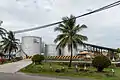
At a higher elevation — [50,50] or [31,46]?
[31,46]

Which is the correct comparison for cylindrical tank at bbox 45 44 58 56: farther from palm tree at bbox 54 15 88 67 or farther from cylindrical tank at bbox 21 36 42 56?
palm tree at bbox 54 15 88 67

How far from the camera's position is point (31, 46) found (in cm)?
8569

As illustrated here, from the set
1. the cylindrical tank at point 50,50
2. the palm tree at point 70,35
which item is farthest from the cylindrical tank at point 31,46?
the palm tree at point 70,35

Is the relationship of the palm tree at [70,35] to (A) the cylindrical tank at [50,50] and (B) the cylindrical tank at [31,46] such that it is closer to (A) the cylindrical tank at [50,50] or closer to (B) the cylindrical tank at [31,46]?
(B) the cylindrical tank at [31,46]

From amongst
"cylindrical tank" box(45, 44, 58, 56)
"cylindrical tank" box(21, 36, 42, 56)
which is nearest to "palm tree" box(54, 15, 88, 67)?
"cylindrical tank" box(21, 36, 42, 56)

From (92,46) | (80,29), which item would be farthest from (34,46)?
(80,29)

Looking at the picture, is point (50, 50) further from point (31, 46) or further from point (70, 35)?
point (70, 35)

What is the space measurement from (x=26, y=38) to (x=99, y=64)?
180 feet

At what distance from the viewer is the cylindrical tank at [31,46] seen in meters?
85.6

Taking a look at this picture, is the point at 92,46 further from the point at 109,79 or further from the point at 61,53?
the point at 109,79

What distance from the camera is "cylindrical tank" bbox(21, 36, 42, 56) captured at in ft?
281

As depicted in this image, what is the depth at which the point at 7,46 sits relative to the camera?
82.1 m

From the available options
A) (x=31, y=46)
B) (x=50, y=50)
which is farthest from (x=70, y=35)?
(x=50, y=50)

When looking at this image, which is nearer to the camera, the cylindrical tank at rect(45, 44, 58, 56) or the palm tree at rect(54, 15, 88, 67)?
the palm tree at rect(54, 15, 88, 67)
